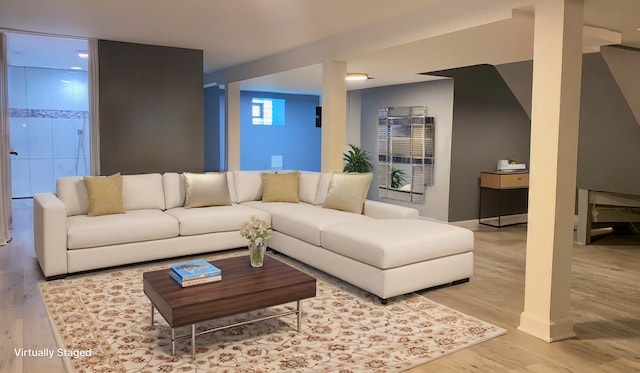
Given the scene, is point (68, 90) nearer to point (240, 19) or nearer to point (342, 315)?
point (240, 19)

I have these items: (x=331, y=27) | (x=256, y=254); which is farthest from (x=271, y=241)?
(x=331, y=27)

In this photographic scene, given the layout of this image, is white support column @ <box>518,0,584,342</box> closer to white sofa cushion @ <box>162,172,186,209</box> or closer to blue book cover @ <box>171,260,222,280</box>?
blue book cover @ <box>171,260,222,280</box>

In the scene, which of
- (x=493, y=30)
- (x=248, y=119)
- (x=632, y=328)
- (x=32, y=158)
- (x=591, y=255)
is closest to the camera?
(x=632, y=328)

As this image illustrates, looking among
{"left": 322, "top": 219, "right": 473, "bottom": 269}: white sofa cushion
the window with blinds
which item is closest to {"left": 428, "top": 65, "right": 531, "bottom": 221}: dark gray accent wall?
the window with blinds

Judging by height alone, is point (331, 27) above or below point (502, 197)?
above

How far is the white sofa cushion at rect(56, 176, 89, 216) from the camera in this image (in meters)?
5.10

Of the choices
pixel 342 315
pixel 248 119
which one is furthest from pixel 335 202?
pixel 248 119

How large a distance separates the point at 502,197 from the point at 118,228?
5928 millimetres

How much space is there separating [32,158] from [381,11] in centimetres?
781

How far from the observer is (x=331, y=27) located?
17.8 ft

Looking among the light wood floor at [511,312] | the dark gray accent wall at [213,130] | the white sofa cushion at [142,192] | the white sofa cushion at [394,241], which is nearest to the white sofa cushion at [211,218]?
the white sofa cushion at [142,192]

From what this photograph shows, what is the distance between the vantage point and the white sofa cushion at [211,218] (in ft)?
16.9

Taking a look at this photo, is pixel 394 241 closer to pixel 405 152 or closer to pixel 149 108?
pixel 149 108

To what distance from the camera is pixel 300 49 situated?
6.59 meters
